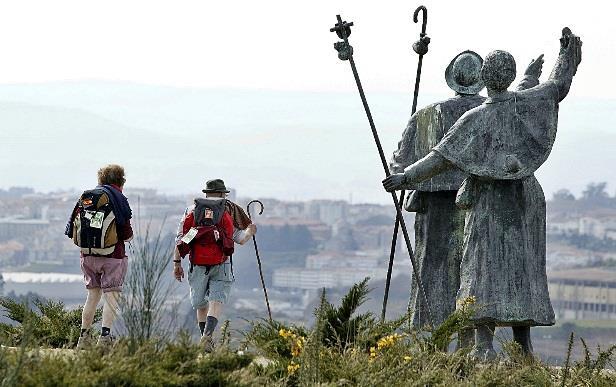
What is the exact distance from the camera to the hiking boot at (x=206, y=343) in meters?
11.0

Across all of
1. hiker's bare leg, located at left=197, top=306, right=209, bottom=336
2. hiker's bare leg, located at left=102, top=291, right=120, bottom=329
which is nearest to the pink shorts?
hiker's bare leg, located at left=102, top=291, right=120, bottom=329

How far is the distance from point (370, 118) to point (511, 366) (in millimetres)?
2406

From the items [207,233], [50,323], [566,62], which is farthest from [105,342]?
[566,62]

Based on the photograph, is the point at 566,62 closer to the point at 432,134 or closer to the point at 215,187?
the point at 432,134

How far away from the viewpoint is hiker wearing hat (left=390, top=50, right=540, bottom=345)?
14.5m

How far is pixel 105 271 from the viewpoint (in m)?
13.5

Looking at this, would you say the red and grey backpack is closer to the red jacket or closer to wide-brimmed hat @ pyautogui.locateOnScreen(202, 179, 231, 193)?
the red jacket

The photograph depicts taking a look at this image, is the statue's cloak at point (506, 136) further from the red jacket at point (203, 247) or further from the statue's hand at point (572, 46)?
the red jacket at point (203, 247)

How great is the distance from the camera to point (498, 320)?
1346cm

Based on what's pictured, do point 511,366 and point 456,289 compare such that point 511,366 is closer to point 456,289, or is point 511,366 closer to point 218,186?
point 456,289

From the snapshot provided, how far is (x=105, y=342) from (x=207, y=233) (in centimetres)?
254

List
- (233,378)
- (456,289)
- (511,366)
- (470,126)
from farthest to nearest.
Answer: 1. (456,289)
2. (470,126)
3. (511,366)
4. (233,378)

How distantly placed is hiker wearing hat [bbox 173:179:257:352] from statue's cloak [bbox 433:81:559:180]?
1.87 m

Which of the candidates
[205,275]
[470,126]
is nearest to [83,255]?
[205,275]
